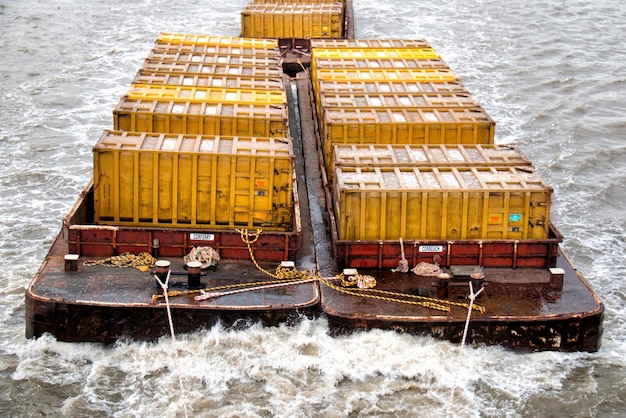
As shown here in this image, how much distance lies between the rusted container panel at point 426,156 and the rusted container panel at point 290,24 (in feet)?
68.9

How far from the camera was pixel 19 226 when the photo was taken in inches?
1097

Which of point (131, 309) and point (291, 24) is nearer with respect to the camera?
point (131, 309)

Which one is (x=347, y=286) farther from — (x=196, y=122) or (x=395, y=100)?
(x=395, y=100)

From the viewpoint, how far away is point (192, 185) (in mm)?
21719

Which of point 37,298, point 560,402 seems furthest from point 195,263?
point 560,402

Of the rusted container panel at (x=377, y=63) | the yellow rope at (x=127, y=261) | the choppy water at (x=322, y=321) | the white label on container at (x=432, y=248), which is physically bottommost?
the choppy water at (x=322, y=321)

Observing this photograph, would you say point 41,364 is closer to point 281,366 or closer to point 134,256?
point 134,256

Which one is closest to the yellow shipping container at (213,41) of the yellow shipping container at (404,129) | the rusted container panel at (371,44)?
the rusted container panel at (371,44)

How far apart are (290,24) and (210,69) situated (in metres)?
12.9

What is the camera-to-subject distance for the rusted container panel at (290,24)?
4366 centimetres

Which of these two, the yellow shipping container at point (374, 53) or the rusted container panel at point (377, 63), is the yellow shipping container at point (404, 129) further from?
the yellow shipping container at point (374, 53)

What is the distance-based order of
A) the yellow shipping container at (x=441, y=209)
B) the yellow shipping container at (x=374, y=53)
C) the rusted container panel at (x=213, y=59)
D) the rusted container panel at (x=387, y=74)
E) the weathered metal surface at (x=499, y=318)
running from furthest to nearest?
the yellow shipping container at (x=374, y=53), the rusted container panel at (x=213, y=59), the rusted container panel at (x=387, y=74), the yellow shipping container at (x=441, y=209), the weathered metal surface at (x=499, y=318)

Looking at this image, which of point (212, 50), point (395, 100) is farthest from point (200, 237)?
point (212, 50)

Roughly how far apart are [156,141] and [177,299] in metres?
4.79
